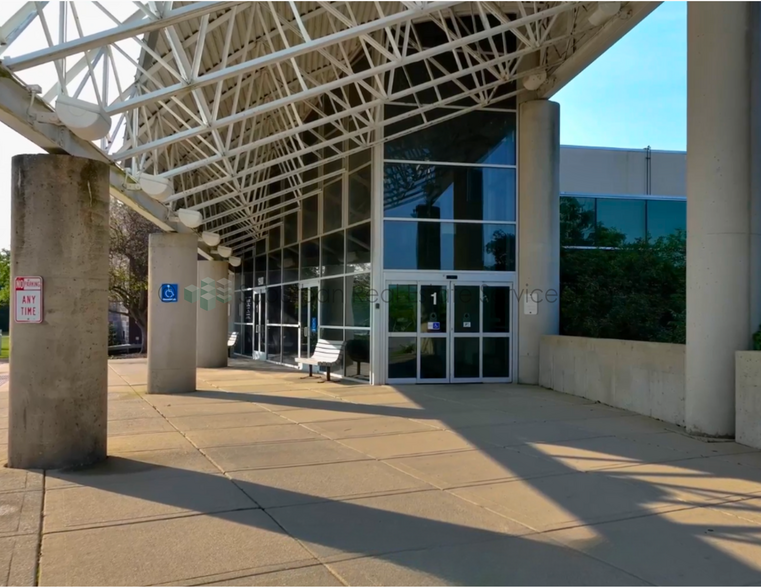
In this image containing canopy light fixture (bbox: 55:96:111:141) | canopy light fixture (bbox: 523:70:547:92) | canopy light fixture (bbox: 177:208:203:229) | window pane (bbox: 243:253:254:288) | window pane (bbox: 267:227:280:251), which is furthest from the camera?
window pane (bbox: 243:253:254:288)

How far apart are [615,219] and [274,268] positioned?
35.8 feet

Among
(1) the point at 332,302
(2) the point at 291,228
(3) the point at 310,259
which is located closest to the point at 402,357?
(1) the point at 332,302

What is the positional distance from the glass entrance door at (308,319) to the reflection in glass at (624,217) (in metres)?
8.38

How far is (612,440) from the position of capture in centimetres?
874

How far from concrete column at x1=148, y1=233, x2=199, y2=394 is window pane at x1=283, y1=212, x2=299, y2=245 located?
22.5ft

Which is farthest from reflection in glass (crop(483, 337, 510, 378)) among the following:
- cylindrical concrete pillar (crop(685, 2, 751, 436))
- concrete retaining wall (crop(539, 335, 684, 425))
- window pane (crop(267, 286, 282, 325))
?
window pane (crop(267, 286, 282, 325))

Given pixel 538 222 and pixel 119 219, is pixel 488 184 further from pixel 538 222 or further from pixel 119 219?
pixel 119 219

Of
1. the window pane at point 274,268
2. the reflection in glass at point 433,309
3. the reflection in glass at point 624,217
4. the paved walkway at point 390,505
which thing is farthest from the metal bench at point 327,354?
the reflection in glass at point 624,217

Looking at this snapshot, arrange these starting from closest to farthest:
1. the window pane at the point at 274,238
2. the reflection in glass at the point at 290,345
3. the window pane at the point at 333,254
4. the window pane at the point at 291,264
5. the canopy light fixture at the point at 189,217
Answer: the canopy light fixture at the point at 189,217 → the window pane at the point at 333,254 → the reflection in glass at the point at 290,345 → the window pane at the point at 291,264 → the window pane at the point at 274,238

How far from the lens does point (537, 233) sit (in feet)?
48.8

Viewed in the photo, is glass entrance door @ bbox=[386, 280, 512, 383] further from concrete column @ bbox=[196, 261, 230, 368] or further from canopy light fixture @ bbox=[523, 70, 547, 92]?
concrete column @ bbox=[196, 261, 230, 368]

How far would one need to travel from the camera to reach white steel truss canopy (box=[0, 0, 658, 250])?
793cm

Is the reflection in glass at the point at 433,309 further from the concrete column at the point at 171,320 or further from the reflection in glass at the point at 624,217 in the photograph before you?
the reflection in glass at the point at 624,217

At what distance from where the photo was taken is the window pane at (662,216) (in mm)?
20891
